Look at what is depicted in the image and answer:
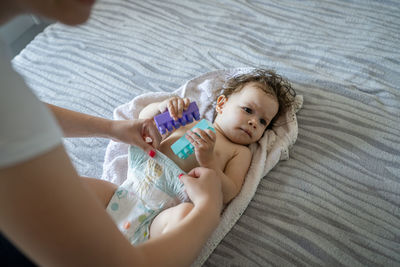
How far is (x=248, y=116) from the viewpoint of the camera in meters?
1.05

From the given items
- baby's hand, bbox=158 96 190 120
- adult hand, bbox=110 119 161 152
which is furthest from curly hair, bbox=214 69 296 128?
adult hand, bbox=110 119 161 152

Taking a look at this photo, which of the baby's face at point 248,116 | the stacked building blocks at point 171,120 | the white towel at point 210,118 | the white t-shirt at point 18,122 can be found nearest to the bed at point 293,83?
the white towel at point 210,118

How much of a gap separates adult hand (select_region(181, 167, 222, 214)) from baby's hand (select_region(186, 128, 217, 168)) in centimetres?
6

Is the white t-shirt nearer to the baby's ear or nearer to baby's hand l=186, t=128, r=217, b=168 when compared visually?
baby's hand l=186, t=128, r=217, b=168

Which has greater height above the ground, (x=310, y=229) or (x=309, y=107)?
(x=309, y=107)

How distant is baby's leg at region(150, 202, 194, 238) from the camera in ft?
2.56

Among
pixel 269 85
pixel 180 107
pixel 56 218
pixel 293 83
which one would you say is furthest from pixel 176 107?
pixel 56 218

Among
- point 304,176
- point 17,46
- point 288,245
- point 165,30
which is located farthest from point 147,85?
point 17,46

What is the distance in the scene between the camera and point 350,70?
3.86 ft

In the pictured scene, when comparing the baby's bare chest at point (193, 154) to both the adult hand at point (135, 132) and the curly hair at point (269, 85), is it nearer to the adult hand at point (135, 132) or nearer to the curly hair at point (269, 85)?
the adult hand at point (135, 132)

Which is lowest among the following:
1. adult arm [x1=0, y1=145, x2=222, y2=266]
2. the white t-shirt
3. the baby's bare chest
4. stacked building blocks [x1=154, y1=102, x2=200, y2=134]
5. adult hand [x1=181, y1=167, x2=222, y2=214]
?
the baby's bare chest

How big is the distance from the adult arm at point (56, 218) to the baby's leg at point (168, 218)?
32cm

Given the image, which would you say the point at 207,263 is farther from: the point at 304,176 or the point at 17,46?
the point at 17,46

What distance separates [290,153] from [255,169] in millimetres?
138
